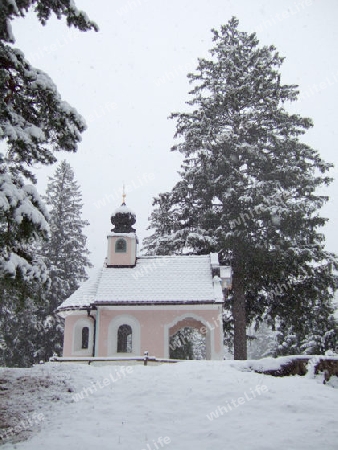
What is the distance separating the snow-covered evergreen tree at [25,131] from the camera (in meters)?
6.79

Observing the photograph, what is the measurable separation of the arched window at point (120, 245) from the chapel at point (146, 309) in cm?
139

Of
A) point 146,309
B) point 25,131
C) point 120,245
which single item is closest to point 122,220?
point 120,245

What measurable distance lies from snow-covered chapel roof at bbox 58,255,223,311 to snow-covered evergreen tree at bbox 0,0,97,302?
33.4ft

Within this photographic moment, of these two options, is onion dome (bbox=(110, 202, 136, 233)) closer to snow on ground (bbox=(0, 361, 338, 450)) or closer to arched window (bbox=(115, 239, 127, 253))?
arched window (bbox=(115, 239, 127, 253))

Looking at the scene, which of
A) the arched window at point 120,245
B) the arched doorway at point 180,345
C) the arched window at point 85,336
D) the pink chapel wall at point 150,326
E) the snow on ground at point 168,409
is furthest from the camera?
the arched doorway at point 180,345

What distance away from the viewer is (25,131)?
23.5 feet

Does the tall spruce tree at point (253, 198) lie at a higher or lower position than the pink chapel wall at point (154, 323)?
higher

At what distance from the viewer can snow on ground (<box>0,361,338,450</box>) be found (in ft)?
19.9

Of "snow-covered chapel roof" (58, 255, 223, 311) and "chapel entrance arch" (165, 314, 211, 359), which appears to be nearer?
"chapel entrance arch" (165, 314, 211, 359)

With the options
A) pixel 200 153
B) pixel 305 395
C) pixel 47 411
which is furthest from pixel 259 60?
pixel 47 411

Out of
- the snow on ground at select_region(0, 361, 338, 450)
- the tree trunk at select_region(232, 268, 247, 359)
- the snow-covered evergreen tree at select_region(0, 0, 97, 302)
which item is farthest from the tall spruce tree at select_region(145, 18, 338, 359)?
the snow-covered evergreen tree at select_region(0, 0, 97, 302)

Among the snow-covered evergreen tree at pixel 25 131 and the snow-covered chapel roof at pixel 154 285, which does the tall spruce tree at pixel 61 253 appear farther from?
the snow-covered evergreen tree at pixel 25 131

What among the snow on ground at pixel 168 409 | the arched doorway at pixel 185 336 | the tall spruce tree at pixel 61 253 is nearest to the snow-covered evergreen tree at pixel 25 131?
the snow on ground at pixel 168 409

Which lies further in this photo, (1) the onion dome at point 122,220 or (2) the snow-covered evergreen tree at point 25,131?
(1) the onion dome at point 122,220
